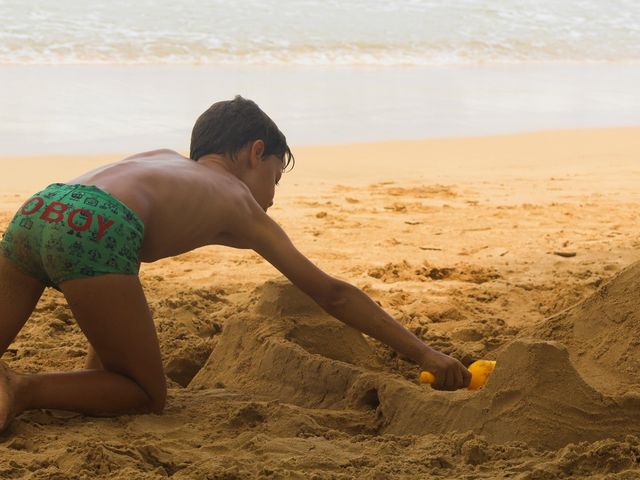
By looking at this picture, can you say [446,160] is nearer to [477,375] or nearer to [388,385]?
[477,375]

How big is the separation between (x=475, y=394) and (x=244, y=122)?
43.9 inches

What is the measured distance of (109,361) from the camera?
2.71m

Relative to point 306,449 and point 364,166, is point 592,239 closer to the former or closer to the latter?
point 364,166

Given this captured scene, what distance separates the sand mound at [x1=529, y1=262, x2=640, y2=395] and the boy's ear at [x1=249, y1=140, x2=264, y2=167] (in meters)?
1.15

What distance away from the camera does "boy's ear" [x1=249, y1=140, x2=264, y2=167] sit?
9.84 ft

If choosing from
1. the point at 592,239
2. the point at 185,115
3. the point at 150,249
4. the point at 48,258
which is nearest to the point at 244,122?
the point at 150,249

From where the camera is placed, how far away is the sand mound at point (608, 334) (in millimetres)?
2887

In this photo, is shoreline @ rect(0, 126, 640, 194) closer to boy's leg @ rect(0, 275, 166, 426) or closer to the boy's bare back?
the boy's bare back

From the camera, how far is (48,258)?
8.58ft

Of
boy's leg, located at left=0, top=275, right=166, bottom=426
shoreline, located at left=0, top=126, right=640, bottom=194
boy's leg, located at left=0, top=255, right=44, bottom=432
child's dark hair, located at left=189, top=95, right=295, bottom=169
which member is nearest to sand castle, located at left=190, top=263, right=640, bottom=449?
boy's leg, located at left=0, top=275, right=166, bottom=426

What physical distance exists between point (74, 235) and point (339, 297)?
2.62ft

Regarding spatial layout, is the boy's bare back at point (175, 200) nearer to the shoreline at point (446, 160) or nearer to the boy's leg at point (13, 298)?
the boy's leg at point (13, 298)

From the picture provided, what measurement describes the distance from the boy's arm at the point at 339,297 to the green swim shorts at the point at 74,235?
0.37m

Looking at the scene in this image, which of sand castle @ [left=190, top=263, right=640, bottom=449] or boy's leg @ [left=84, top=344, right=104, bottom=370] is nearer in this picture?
sand castle @ [left=190, top=263, right=640, bottom=449]
